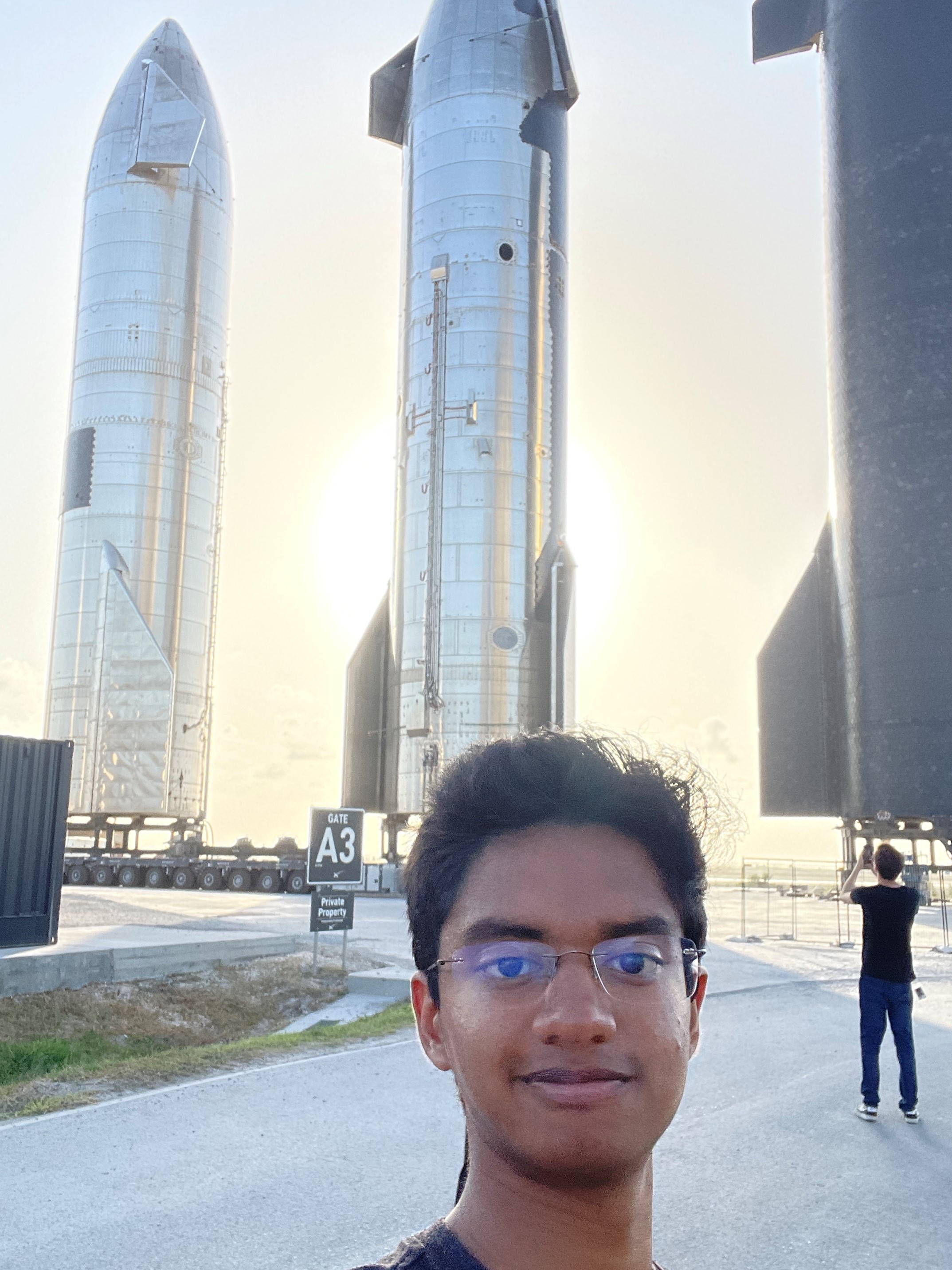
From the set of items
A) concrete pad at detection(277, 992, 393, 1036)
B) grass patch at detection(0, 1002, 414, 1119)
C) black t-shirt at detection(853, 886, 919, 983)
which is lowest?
concrete pad at detection(277, 992, 393, 1036)

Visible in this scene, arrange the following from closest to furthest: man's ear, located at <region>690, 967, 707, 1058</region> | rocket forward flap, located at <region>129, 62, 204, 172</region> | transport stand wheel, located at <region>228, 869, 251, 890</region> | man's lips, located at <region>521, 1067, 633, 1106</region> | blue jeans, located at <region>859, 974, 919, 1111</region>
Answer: man's lips, located at <region>521, 1067, 633, 1106</region>
man's ear, located at <region>690, 967, 707, 1058</region>
blue jeans, located at <region>859, 974, 919, 1111</region>
transport stand wheel, located at <region>228, 869, 251, 890</region>
rocket forward flap, located at <region>129, 62, 204, 172</region>

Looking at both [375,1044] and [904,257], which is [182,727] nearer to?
[904,257]

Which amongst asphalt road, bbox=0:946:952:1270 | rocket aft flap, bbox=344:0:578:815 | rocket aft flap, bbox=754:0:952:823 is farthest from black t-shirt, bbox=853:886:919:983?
rocket aft flap, bbox=754:0:952:823

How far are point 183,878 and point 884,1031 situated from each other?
3167 centimetres

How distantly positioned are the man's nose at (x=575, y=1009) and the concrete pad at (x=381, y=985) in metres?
12.3

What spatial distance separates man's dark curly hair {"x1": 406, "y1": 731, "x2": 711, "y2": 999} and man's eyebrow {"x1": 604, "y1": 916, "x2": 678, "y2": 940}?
81mm

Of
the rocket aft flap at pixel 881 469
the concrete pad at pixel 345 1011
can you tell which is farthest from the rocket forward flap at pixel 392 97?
the concrete pad at pixel 345 1011

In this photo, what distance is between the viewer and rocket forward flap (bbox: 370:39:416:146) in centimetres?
4031

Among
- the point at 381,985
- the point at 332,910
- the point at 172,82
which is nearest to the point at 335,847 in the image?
the point at 332,910

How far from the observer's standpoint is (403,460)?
113 feet

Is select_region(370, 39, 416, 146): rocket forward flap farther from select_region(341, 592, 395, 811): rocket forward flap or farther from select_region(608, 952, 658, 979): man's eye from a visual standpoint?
select_region(608, 952, 658, 979): man's eye

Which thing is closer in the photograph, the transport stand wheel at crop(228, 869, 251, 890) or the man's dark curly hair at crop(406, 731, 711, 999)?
the man's dark curly hair at crop(406, 731, 711, 999)

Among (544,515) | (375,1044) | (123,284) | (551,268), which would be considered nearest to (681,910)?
(375,1044)

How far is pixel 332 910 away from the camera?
14102 mm
